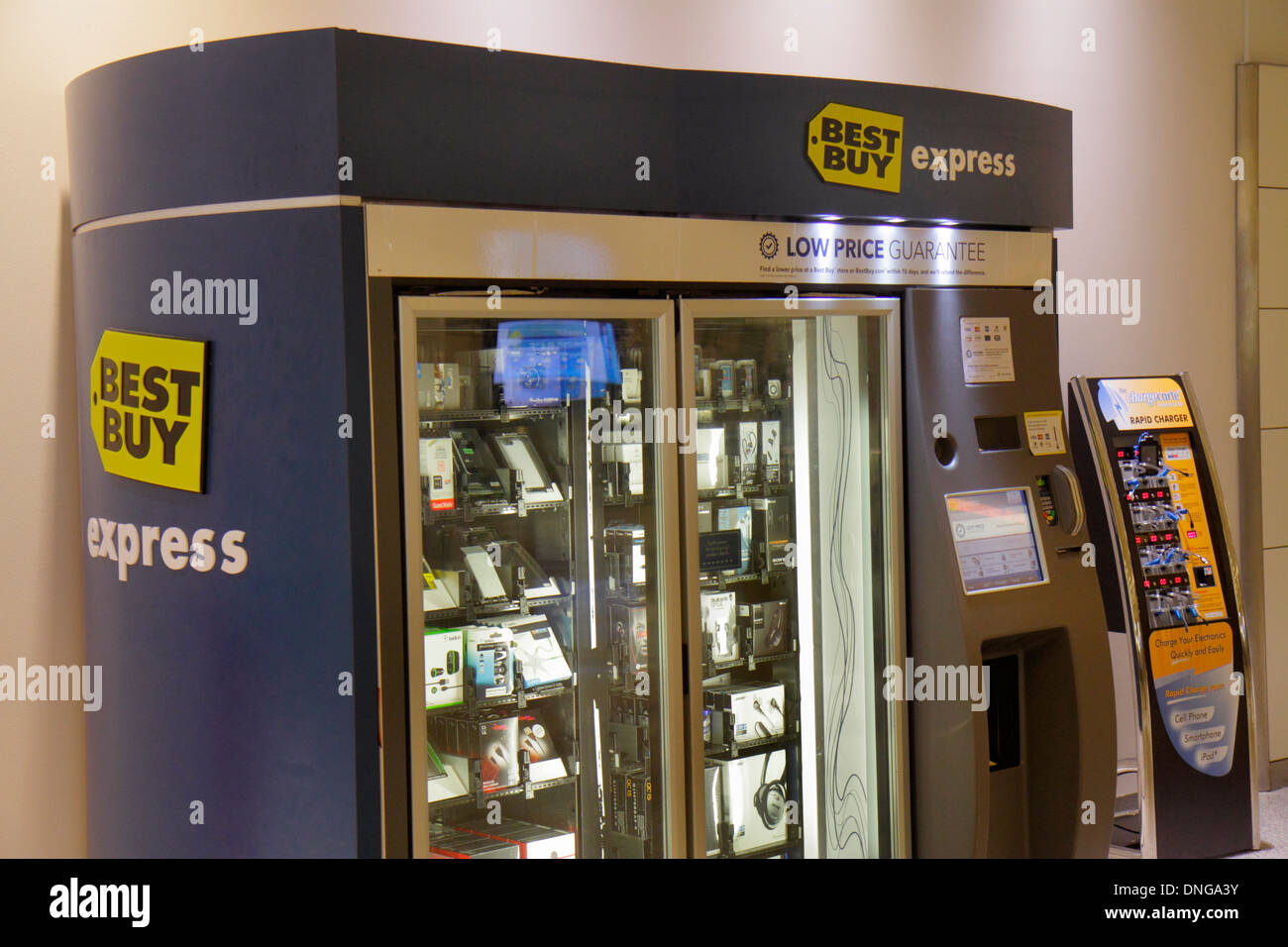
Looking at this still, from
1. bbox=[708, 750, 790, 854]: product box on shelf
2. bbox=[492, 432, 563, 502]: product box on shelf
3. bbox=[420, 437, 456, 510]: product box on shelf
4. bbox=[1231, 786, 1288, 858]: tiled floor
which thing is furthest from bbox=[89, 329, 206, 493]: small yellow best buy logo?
bbox=[1231, 786, 1288, 858]: tiled floor

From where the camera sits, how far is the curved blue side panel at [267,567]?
2.77m

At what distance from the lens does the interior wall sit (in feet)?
11.1

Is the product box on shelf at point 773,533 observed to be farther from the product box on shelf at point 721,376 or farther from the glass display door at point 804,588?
the product box on shelf at point 721,376

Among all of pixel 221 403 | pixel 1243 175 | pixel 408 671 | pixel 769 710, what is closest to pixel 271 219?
pixel 221 403

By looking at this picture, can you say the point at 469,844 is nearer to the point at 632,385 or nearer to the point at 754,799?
the point at 754,799

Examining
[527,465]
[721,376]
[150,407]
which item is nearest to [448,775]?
[527,465]

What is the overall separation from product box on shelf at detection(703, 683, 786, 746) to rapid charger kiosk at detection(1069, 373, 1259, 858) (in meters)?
1.32

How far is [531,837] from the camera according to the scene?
11.0 feet

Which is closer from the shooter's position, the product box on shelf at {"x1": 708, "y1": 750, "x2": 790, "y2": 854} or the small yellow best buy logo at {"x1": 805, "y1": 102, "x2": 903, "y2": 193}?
the small yellow best buy logo at {"x1": 805, "y1": 102, "x2": 903, "y2": 193}

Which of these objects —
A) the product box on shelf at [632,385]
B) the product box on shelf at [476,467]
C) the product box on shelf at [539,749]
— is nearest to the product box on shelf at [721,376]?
the product box on shelf at [632,385]

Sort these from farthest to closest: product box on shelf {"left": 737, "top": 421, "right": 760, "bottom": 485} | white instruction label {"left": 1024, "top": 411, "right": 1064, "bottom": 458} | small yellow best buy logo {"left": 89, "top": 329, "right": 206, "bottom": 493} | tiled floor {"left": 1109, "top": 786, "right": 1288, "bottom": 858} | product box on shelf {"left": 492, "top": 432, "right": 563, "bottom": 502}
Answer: tiled floor {"left": 1109, "top": 786, "right": 1288, "bottom": 858} → white instruction label {"left": 1024, "top": 411, "right": 1064, "bottom": 458} → product box on shelf {"left": 737, "top": 421, "right": 760, "bottom": 485} → product box on shelf {"left": 492, "top": 432, "right": 563, "bottom": 502} → small yellow best buy logo {"left": 89, "top": 329, "right": 206, "bottom": 493}

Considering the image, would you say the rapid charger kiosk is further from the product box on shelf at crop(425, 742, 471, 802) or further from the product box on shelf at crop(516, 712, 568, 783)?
the product box on shelf at crop(425, 742, 471, 802)

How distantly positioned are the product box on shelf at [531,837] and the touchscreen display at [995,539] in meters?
1.37
